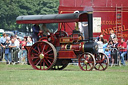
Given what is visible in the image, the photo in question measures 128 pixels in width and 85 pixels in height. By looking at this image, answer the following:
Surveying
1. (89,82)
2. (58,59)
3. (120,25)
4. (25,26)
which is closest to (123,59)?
(120,25)

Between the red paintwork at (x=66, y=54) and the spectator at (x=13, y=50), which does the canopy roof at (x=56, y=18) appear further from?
the spectator at (x=13, y=50)

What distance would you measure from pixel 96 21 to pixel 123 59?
142 inches

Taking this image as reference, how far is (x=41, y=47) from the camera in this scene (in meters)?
18.1

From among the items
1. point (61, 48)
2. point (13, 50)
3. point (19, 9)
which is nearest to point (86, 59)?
point (61, 48)

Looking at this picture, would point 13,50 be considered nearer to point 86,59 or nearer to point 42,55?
point 42,55

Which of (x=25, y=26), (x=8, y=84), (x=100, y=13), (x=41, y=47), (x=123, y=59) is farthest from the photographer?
(x=25, y=26)

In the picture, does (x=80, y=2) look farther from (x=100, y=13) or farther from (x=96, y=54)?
(x=96, y=54)

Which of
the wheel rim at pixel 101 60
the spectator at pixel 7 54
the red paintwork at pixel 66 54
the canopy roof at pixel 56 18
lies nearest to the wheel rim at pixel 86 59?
the red paintwork at pixel 66 54

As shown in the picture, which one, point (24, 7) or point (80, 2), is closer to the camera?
point (80, 2)

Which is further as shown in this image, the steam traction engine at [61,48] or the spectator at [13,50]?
the spectator at [13,50]

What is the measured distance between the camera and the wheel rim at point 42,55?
17.8 m

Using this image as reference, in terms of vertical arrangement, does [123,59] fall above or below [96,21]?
below

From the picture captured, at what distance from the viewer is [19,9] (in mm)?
60688

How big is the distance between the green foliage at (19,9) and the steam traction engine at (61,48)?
128 feet
